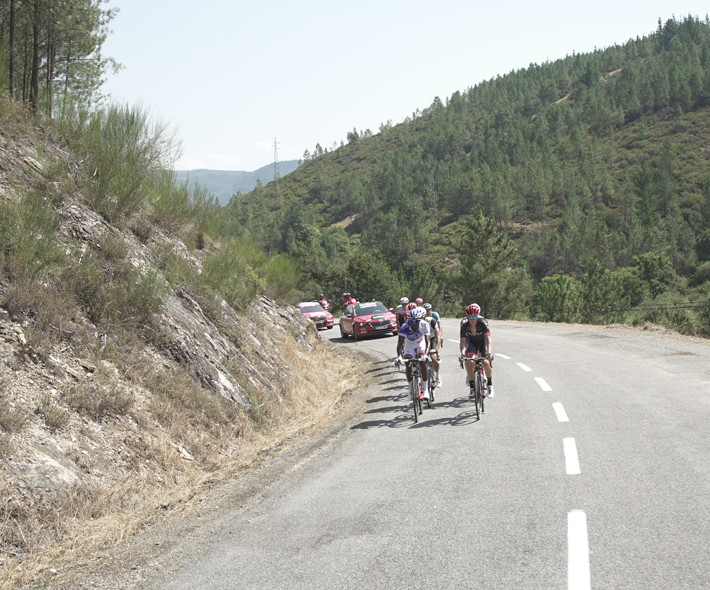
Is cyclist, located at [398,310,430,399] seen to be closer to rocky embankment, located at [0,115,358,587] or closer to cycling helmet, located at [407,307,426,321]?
cycling helmet, located at [407,307,426,321]

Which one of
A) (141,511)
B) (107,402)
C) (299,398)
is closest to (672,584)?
(141,511)

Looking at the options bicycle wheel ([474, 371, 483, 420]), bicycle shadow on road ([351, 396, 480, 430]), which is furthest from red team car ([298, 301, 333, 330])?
bicycle wheel ([474, 371, 483, 420])

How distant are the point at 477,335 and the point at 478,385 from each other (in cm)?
119

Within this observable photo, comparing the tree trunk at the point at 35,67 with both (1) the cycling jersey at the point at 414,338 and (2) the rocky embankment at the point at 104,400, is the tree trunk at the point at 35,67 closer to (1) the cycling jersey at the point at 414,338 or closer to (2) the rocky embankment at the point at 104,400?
(2) the rocky embankment at the point at 104,400

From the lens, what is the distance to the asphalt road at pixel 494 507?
4160 millimetres

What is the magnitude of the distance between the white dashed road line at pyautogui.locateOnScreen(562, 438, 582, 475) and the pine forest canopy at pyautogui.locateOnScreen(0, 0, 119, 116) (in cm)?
1027

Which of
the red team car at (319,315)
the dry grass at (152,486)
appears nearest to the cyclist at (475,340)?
the dry grass at (152,486)

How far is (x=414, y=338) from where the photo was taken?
10938 mm

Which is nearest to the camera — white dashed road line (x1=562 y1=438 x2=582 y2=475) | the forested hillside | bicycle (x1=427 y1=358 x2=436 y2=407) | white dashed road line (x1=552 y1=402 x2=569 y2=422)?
white dashed road line (x1=562 y1=438 x2=582 y2=475)

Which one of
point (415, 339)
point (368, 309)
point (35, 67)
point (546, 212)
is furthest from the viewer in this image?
point (546, 212)

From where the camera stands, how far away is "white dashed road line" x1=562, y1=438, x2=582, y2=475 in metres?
6.39

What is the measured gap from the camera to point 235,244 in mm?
16891

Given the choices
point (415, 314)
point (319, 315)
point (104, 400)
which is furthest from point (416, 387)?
point (319, 315)

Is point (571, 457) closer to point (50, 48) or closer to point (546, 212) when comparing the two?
point (50, 48)
